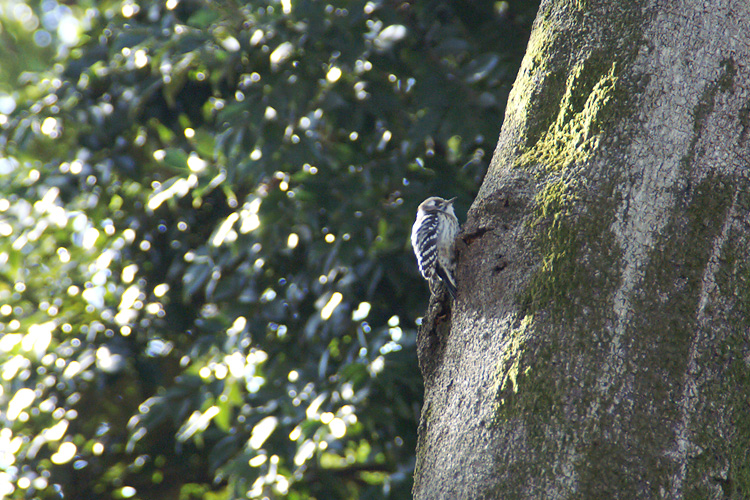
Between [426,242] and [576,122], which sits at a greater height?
[576,122]

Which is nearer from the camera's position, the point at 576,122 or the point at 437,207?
the point at 576,122

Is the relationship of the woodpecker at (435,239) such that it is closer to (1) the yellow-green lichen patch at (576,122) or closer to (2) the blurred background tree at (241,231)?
(2) the blurred background tree at (241,231)

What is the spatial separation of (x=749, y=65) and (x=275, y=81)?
2.17m

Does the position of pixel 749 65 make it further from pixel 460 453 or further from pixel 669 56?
pixel 460 453

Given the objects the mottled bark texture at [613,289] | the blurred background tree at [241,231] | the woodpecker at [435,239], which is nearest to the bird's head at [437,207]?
the woodpecker at [435,239]

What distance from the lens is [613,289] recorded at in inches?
59.6

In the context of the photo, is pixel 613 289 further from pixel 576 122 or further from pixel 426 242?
pixel 426 242

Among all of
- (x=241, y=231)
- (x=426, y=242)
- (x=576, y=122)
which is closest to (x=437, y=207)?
(x=426, y=242)

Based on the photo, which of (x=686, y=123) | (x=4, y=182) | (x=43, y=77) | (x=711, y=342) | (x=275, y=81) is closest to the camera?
(x=711, y=342)

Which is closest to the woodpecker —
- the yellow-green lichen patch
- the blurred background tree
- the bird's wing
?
Result: the bird's wing

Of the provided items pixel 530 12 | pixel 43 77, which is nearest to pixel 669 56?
pixel 530 12

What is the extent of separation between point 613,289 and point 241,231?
223 cm

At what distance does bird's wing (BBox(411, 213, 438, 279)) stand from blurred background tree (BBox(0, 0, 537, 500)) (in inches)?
3.4

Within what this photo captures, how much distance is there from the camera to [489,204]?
6.08 ft
